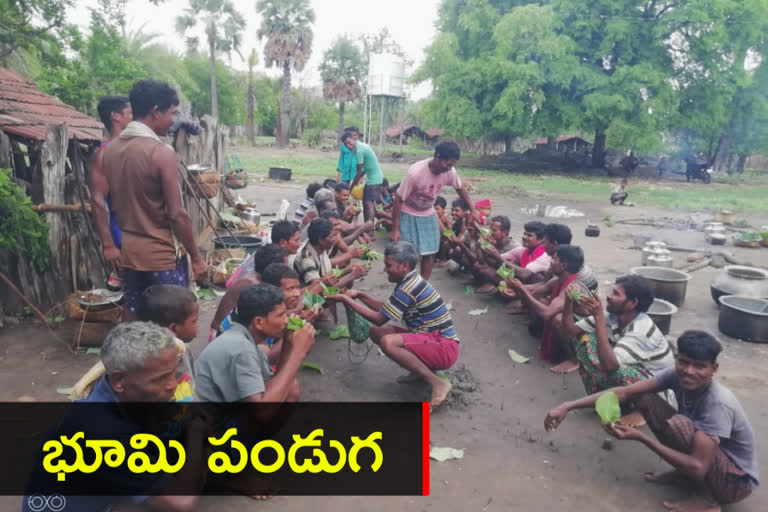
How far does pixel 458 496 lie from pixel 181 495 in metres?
1.58

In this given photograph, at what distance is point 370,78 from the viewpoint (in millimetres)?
33531

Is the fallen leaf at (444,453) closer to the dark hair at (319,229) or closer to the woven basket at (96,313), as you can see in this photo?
the dark hair at (319,229)

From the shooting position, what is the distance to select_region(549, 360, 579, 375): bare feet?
5.02 meters

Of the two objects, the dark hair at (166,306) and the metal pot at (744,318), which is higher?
the dark hair at (166,306)

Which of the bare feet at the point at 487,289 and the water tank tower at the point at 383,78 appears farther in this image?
the water tank tower at the point at 383,78

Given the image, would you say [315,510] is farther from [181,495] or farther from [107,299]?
[107,299]

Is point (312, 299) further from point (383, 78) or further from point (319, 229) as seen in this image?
point (383, 78)

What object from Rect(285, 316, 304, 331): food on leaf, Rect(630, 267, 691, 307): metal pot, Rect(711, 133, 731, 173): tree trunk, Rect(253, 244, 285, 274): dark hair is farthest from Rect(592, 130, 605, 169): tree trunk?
Rect(285, 316, 304, 331): food on leaf

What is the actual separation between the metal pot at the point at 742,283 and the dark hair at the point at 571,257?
2.94 m

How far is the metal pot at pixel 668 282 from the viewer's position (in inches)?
268

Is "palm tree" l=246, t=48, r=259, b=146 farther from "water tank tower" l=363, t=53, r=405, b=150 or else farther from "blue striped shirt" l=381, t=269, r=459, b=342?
"blue striped shirt" l=381, t=269, r=459, b=342

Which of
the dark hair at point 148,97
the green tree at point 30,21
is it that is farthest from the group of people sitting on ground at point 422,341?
the green tree at point 30,21

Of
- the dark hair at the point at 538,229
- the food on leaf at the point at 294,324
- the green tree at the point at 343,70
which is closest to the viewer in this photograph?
the food on leaf at the point at 294,324

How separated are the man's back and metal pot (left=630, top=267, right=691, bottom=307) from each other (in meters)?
5.52
